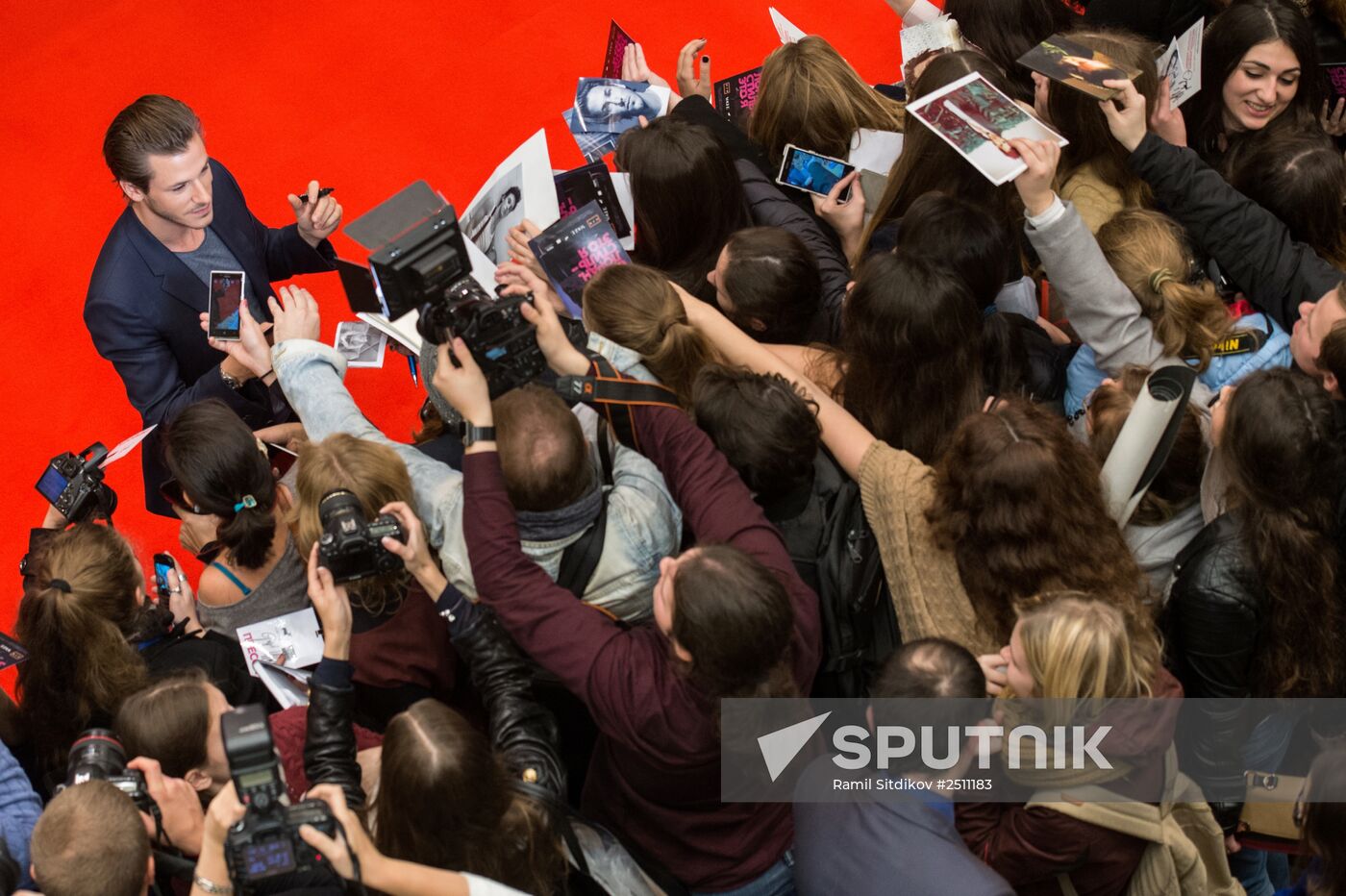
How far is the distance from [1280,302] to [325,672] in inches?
91.6

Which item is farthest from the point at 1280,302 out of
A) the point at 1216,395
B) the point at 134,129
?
the point at 134,129

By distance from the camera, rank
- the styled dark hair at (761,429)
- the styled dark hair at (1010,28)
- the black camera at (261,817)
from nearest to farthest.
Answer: the black camera at (261,817) → the styled dark hair at (761,429) → the styled dark hair at (1010,28)

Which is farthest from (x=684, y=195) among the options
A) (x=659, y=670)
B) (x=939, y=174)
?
(x=659, y=670)

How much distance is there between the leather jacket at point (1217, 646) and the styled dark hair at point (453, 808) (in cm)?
Answer: 128

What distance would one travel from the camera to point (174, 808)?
2.13 metres

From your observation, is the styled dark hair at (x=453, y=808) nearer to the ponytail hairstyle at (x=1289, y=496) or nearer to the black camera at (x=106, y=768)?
the black camera at (x=106, y=768)

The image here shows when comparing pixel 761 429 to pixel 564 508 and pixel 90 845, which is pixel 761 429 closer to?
pixel 564 508

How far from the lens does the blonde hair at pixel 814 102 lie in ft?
11.2

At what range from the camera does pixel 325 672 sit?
2.19 metres

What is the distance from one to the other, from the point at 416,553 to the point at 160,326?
5.27ft

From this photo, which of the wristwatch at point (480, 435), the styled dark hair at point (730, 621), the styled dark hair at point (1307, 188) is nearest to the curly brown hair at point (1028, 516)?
the styled dark hair at point (730, 621)

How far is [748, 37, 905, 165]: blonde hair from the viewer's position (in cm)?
340

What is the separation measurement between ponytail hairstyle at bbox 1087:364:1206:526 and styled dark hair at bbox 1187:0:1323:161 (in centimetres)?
136

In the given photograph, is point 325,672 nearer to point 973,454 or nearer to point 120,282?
point 973,454
